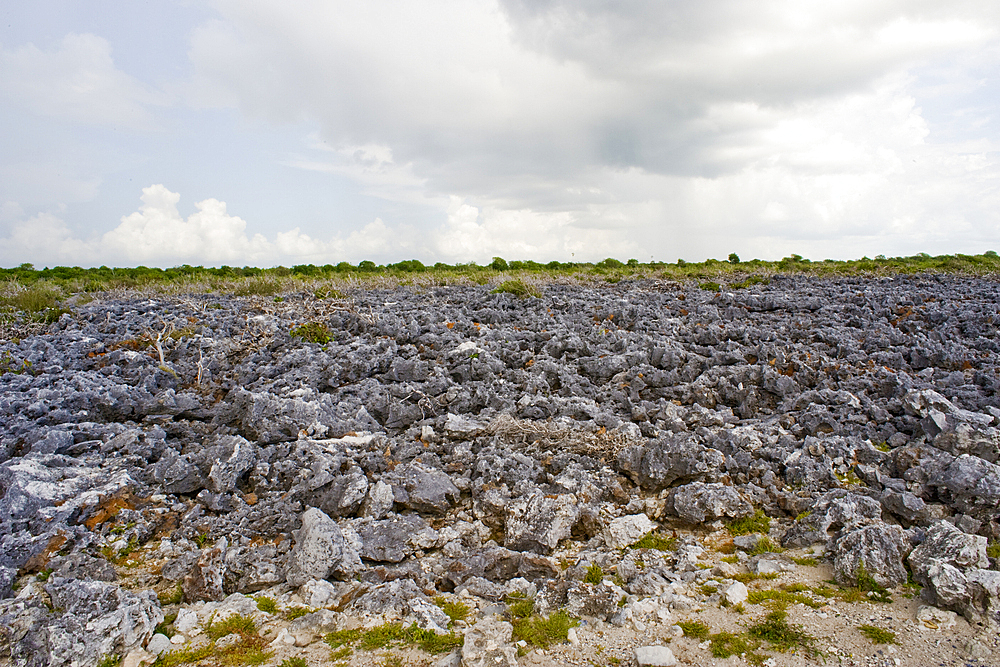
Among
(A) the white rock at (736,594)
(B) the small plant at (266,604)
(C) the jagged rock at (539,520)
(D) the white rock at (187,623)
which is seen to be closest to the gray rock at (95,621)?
(D) the white rock at (187,623)

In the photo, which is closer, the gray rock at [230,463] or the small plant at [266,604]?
the small plant at [266,604]

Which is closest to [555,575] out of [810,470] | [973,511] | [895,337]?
[810,470]

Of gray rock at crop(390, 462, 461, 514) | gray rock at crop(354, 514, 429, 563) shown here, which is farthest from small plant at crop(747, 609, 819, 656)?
gray rock at crop(390, 462, 461, 514)

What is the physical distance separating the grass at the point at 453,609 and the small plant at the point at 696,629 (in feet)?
4.71

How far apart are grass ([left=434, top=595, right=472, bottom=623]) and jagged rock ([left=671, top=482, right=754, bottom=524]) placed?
7.22 feet

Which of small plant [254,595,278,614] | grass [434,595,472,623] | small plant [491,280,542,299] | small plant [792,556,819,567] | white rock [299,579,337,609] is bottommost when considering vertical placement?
small plant [254,595,278,614]

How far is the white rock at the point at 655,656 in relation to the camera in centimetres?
323

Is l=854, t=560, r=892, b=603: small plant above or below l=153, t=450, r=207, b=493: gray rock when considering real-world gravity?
below

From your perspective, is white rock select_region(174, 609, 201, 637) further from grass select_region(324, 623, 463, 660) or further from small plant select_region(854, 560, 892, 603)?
small plant select_region(854, 560, 892, 603)

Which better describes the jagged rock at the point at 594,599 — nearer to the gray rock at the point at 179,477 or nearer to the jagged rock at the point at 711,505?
the jagged rock at the point at 711,505

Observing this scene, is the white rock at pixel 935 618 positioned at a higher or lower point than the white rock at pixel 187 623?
higher

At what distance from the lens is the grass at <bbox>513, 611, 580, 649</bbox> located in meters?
3.48

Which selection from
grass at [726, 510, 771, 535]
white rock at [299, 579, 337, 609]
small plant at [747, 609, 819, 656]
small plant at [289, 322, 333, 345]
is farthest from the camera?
small plant at [289, 322, 333, 345]

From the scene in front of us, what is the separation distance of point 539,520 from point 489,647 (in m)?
1.59
